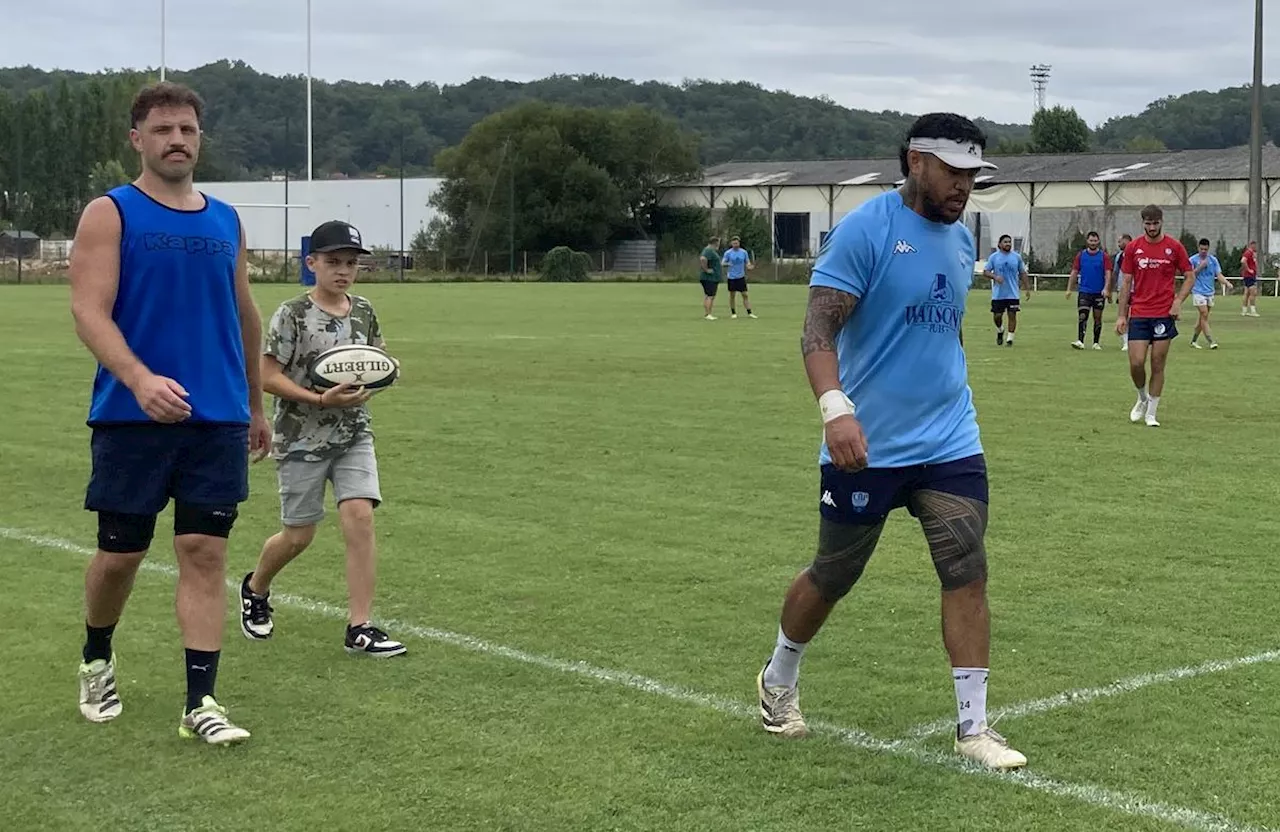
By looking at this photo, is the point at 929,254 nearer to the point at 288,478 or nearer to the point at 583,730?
the point at 583,730

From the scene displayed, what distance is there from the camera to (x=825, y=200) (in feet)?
267

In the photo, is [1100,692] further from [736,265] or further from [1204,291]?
[736,265]

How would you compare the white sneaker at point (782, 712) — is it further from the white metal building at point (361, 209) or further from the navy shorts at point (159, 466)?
the white metal building at point (361, 209)

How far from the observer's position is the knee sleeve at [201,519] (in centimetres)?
528

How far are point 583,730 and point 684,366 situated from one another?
52.2 ft

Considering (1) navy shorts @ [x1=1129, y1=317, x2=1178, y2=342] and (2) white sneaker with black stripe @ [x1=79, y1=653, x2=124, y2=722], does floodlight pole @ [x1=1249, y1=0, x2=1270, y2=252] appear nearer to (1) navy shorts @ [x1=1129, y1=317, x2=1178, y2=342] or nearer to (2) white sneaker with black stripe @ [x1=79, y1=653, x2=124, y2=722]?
(1) navy shorts @ [x1=1129, y1=317, x2=1178, y2=342]

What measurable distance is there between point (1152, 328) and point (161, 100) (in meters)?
11.6

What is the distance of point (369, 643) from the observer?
6449 millimetres

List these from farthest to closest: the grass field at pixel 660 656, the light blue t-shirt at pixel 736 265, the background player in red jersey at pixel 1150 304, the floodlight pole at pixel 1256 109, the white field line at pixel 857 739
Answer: the floodlight pole at pixel 1256 109, the light blue t-shirt at pixel 736 265, the background player in red jersey at pixel 1150 304, the grass field at pixel 660 656, the white field line at pixel 857 739

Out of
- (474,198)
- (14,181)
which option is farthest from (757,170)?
(14,181)

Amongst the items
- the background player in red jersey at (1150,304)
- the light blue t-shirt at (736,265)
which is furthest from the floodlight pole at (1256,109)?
the background player in red jersey at (1150,304)

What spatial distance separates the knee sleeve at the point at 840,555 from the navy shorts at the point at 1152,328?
1027cm

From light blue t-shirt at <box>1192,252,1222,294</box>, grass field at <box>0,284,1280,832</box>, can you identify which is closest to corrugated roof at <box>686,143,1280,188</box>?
light blue t-shirt at <box>1192,252,1222,294</box>

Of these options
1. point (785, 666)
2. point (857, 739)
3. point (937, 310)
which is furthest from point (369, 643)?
point (937, 310)
